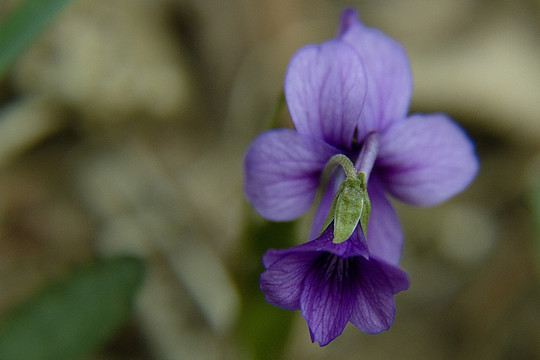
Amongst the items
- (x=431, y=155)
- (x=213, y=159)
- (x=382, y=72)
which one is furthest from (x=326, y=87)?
(x=213, y=159)

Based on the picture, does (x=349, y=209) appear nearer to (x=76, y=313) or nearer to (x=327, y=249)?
(x=327, y=249)

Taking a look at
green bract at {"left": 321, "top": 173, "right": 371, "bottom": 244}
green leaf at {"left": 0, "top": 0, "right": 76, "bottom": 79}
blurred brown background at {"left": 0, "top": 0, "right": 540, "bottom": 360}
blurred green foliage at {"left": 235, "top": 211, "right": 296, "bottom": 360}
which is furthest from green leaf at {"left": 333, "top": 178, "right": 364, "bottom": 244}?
blurred brown background at {"left": 0, "top": 0, "right": 540, "bottom": 360}

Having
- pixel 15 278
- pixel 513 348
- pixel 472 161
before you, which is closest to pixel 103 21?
pixel 15 278

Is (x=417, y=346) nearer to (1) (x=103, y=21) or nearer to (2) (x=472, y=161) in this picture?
(2) (x=472, y=161)

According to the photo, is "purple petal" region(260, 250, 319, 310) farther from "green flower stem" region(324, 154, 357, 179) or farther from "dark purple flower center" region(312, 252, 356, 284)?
"green flower stem" region(324, 154, 357, 179)

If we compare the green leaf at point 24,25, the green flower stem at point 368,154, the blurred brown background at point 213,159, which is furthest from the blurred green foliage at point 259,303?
the green leaf at point 24,25
